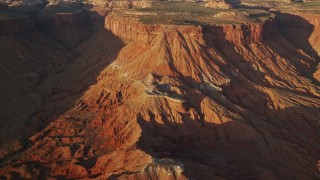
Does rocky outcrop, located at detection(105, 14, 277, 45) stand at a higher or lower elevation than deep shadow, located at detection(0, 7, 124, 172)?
higher

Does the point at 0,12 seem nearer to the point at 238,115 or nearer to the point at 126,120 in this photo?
the point at 126,120

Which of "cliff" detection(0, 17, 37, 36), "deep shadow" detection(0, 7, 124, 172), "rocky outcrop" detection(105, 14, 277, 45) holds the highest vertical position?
"rocky outcrop" detection(105, 14, 277, 45)

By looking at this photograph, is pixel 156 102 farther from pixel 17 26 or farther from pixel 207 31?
pixel 17 26

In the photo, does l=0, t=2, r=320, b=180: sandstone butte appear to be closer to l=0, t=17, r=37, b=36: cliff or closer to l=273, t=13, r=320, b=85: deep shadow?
l=0, t=17, r=37, b=36: cliff

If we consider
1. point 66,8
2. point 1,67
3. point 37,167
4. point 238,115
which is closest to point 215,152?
point 238,115

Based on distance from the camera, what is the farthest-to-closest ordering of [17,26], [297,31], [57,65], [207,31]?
[297,31], [17,26], [57,65], [207,31]

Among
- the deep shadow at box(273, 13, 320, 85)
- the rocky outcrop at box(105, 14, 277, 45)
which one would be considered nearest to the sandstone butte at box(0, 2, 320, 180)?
the rocky outcrop at box(105, 14, 277, 45)

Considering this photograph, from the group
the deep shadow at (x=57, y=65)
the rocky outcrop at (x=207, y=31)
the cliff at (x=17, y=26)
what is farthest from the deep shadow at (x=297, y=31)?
the cliff at (x=17, y=26)

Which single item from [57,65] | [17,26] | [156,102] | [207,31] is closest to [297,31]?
[207,31]

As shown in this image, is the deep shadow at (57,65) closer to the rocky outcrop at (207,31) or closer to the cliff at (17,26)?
the cliff at (17,26)
